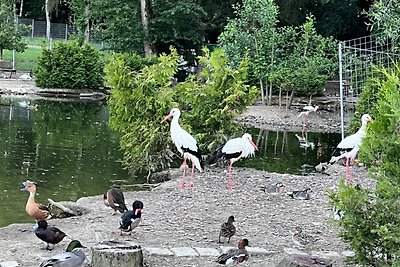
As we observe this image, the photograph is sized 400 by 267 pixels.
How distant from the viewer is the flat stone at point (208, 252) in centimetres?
773

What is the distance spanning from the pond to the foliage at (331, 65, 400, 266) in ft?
17.6

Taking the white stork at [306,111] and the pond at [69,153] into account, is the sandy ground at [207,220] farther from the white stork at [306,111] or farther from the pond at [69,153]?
the white stork at [306,111]

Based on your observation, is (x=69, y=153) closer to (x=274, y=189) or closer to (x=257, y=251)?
(x=274, y=189)

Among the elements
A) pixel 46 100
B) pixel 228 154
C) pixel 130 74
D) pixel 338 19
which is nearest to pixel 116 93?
pixel 130 74

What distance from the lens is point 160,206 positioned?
402 inches

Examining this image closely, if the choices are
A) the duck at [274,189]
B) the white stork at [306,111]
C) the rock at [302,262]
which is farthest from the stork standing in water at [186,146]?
the white stork at [306,111]

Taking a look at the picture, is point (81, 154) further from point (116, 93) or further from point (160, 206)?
point (160, 206)

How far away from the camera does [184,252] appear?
25.4 ft

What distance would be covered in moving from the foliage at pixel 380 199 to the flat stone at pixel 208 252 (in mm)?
1985

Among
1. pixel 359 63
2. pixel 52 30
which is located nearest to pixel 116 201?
pixel 359 63

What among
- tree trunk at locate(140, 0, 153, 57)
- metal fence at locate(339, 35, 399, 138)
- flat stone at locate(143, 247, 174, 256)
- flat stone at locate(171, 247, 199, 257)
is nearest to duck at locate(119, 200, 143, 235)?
Answer: flat stone at locate(143, 247, 174, 256)

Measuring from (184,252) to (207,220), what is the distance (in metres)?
1.77

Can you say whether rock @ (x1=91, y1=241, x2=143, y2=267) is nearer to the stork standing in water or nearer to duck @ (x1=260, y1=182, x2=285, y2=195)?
duck @ (x1=260, y1=182, x2=285, y2=195)

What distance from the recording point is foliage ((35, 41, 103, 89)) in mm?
30094
